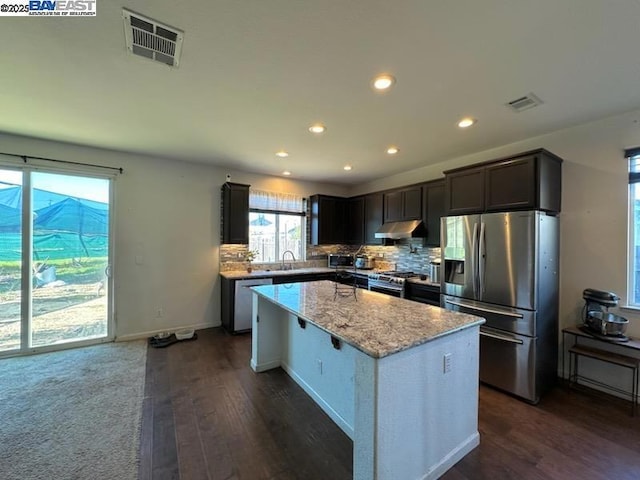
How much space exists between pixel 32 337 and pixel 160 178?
8.69ft

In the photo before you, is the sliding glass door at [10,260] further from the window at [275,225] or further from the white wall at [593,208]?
the white wall at [593,208]

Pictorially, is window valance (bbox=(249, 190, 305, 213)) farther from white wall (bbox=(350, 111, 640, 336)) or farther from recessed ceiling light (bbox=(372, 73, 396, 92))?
white wall (bbox=(350, 111, 640, 336))

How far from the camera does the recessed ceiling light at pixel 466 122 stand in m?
2.79

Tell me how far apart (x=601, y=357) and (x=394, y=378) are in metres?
2.56

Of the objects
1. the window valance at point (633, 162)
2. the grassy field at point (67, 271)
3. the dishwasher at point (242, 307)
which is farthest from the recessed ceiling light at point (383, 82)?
the grassy field at point (67, 271)

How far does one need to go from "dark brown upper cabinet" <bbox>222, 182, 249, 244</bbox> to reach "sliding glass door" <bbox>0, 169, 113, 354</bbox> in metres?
1.62

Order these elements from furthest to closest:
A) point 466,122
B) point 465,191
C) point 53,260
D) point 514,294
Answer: point 53,260 < point 465,191 < point 466,122 < point 514,294

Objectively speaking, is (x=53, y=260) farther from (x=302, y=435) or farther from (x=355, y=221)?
(x=355, y=221)

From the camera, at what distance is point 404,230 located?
438 centimetres

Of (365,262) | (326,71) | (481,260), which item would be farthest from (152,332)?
(481,260)

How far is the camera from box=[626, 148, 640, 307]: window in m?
2.66

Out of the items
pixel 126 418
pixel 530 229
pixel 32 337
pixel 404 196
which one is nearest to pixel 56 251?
pixel 32 337

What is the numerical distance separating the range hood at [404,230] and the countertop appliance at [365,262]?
864mm

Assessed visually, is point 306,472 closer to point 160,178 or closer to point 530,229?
point 530,229
